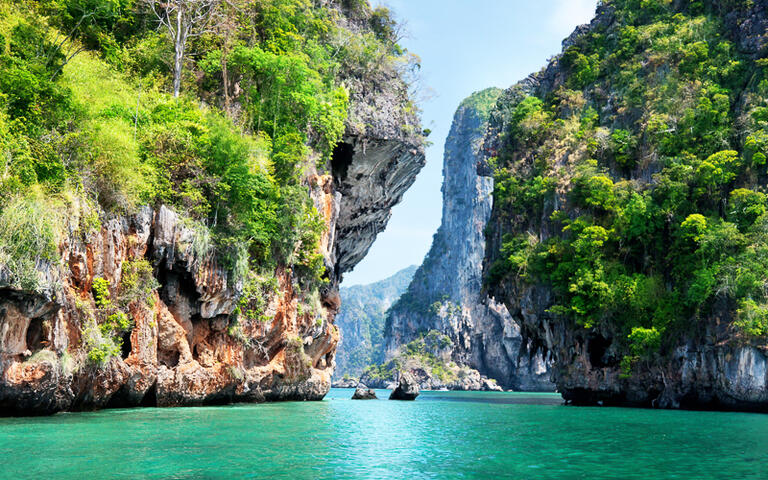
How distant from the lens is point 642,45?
36219 mm

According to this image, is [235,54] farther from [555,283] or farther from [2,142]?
[555,283]

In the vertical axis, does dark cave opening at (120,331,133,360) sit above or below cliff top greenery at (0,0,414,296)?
below

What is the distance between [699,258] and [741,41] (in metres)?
13.8

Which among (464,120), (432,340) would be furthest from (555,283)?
(464,120)

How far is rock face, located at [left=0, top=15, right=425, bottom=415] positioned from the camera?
1335 centimetres

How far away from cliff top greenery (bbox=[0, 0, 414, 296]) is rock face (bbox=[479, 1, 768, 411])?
13.0 meters

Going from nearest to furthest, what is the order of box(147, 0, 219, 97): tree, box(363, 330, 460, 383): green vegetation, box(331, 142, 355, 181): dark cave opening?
box(147, 0, 219, 97): tree → box(331, 142, 355, 181): dark cave opening → box(363, 330, 460, 383): green vegetation

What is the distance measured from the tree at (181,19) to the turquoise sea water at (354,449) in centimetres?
1380

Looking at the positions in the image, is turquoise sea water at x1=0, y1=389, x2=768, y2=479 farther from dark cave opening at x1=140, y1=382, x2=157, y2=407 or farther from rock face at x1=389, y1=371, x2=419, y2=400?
rock face at x1=389, y1=371, x2=419, y2=400

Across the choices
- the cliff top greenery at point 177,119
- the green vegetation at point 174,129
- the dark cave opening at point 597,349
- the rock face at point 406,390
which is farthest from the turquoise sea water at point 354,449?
the rock face at point 406,390

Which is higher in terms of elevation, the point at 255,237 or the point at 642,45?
the point at 642,45

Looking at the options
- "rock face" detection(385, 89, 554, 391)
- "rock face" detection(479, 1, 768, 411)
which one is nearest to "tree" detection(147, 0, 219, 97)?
"rock face" detection(479, 1, 768, 411)

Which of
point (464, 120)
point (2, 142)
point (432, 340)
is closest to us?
point (2, 142)

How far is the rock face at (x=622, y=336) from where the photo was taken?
23.6 meters
